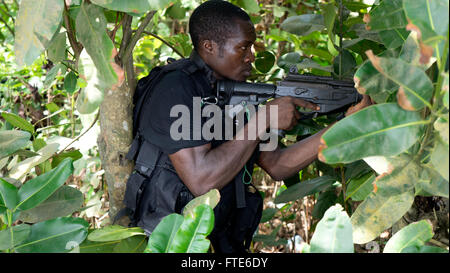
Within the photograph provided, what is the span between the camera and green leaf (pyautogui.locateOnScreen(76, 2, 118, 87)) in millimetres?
1020

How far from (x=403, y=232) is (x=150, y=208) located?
980 millimetres

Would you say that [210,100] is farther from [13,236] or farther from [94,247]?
[13,236]

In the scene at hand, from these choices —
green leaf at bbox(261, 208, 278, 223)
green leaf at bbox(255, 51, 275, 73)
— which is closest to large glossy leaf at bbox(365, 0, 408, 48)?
green leaf at bbox(255, 51, 275, 73)

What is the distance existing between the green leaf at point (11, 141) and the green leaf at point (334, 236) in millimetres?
882

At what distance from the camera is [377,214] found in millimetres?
1052

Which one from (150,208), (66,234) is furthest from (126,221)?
(66,234)

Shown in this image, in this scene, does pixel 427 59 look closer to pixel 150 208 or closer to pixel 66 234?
pixel 66 234

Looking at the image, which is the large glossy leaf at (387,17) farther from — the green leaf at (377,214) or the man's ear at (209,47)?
the man's ear at (209,47)

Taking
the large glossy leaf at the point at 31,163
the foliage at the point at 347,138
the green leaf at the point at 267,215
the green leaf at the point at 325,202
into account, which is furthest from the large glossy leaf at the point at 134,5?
the green leaf at the point at 267,215

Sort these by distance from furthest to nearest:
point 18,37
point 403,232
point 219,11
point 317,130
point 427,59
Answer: point 317,130, point 219,11, point 18,37, point 403,232, point 427,59

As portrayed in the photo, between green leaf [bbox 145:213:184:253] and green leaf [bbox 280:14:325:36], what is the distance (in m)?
1.17

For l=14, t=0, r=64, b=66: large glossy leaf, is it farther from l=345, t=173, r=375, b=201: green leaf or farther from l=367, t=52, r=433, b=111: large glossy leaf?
l=345, t=173, r=375, b=201: green leaf

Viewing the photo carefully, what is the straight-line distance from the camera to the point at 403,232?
3.01ft

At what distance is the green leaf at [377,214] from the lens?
1.03 metres
